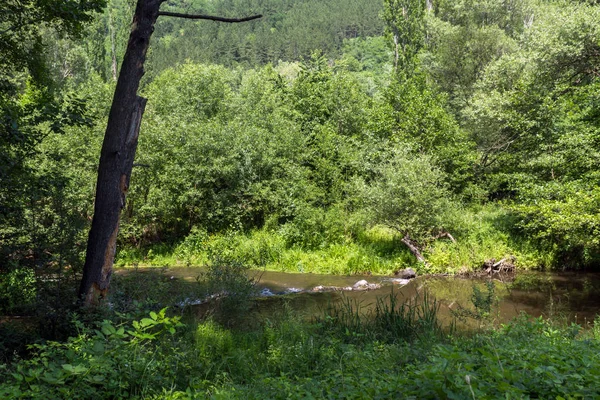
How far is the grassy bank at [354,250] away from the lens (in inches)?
617

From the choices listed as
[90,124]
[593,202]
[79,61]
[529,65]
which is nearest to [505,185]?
[529,65]

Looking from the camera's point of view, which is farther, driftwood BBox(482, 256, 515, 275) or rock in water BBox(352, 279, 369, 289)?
driftwood BBox(482, 256, 515, 275)

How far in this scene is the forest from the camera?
3.82 metres

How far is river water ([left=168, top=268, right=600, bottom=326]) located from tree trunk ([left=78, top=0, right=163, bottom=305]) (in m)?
5.19

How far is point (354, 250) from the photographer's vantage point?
57.5ft

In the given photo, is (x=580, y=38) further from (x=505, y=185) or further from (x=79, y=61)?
(x=79, y=61)

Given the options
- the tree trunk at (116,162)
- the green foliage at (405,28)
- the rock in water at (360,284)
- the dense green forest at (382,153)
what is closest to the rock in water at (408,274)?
the dense green forest at (382,153)

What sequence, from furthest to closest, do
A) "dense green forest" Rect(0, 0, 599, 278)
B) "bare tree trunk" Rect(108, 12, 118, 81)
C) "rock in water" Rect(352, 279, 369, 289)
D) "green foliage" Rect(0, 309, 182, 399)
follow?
"bare tree trunk" Rect(108, 12, 118, 81) < "dense green forest" Rect(0, 0, 599, 278) < "rock in water" Rect(352, 279, 369, 289) < "green foliage" Rect(0, 309, 182, 399)

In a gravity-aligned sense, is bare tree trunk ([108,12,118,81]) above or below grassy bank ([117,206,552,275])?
above

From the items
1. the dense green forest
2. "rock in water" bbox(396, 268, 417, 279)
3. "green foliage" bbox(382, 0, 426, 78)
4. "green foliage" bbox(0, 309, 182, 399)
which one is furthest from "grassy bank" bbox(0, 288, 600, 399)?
"green foliage" bbox(382, 0, 426, 78)

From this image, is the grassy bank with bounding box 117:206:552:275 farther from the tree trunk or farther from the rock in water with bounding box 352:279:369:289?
the tree trunk

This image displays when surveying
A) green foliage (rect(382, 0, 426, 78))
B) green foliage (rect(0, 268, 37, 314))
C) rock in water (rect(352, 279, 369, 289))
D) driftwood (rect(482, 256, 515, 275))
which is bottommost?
rock in water (rect(352, 279, 369, 289))

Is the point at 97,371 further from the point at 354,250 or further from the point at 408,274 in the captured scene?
the point at 354,250

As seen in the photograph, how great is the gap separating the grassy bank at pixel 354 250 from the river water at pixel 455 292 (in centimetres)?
80
